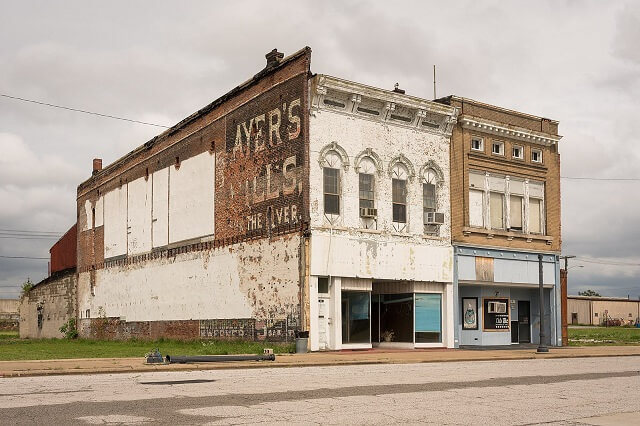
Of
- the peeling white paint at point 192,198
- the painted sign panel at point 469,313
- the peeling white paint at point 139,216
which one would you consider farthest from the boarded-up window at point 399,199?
the peeling white paint at point 139,216

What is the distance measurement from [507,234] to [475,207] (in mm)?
2495

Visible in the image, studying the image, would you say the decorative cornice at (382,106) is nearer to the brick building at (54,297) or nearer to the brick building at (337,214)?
the brick building at (337,214)

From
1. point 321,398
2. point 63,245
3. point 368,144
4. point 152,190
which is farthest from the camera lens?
point 63,245

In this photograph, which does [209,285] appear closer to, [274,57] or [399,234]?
[399,234]

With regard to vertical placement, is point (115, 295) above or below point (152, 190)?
below

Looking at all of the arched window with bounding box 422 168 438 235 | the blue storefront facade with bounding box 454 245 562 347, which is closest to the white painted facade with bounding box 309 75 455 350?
the arched window with bounding box 422 168 438 235

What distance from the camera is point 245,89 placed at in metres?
36.5

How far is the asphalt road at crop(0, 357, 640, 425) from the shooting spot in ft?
36.1

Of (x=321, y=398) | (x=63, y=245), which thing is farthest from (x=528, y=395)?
(x=63, y=245)

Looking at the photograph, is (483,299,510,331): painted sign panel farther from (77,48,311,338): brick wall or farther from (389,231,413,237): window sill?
(77,48,311,338): brick wall

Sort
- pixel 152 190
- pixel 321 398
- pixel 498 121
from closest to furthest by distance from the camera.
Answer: pixel 321 398, pixel 498 121, pixel 152 190

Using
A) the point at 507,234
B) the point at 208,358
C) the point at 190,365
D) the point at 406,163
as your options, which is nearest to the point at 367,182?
the point at 406,163

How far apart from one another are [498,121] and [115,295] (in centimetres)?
2663

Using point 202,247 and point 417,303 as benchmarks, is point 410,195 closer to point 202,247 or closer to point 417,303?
point 417,303
